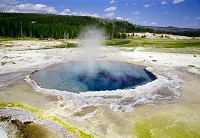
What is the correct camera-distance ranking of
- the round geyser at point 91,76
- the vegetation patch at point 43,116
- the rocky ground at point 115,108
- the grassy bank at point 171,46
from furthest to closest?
the grassy bank at point 171,46 → the round geyser at point 91,76 → the rocky ground at point 115,108 → the vegetation patch at point 43,116

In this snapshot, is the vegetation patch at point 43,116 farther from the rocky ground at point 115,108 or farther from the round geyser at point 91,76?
the round geyser at point 91,76

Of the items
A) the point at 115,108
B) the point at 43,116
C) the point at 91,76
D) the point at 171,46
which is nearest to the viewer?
the point at 43,116

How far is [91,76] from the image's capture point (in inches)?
1487

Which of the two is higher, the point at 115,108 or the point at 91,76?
the point at 91,76

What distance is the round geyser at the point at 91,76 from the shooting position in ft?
104

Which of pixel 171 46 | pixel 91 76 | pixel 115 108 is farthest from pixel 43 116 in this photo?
pixel 171 46

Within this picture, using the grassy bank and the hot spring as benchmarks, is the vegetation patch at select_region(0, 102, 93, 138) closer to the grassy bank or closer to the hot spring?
the hot spring

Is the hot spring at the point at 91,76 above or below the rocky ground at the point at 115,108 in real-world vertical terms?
above

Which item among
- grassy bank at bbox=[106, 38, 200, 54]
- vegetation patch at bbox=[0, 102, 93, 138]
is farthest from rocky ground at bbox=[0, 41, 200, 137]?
grassy bank at bbox=[106, 38, 200, 54]

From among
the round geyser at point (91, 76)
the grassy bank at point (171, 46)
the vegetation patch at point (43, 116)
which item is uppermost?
the grassy bank at point (171, 46)

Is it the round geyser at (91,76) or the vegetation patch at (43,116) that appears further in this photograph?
the round geyser at (91,76)

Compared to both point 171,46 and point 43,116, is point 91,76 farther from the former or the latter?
point 171,46

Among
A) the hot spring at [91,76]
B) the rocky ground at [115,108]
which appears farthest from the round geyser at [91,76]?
the rocky ground at [115,108]

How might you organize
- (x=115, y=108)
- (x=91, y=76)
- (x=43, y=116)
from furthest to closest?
(x=91, y=76), (x=115, y=108), (x=43, y=116)
